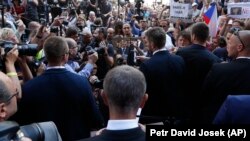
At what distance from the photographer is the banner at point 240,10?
336 inches

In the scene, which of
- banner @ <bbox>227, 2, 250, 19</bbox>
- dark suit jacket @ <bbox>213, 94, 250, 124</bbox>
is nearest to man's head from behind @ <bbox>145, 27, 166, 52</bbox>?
dark suit jacket @ <bbox>213, 94, 250, 124</bbox>

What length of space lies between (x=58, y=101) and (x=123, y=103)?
5.61ft

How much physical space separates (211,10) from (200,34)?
12.2 ft

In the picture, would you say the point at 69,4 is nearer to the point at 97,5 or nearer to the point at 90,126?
the point at 97,5

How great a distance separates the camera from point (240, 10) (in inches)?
343

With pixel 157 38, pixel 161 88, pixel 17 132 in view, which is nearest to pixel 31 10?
pixel 157 38

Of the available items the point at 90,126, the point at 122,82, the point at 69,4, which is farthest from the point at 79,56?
the point at 69,4

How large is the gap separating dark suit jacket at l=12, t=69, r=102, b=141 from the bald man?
4.16 feet

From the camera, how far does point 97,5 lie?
18.0 m

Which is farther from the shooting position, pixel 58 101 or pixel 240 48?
pixel 240 48

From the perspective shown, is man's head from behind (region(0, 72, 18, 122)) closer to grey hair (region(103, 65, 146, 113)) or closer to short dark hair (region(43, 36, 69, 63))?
grey hair (region(103, 65, 146, 113))

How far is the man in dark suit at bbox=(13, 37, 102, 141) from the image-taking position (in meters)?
4.03

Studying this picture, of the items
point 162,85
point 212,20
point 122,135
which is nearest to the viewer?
point 122,135

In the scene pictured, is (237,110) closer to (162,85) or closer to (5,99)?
(5,99)
